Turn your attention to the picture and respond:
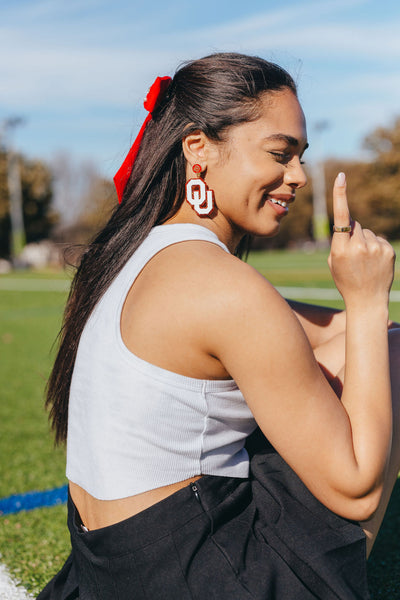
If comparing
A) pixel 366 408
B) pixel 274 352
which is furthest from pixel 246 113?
pixel 366 408

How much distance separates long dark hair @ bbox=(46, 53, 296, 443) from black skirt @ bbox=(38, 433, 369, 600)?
583mm

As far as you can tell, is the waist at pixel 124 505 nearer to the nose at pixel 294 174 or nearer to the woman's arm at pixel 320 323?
the nose at pixel 294 174

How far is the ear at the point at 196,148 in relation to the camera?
1844mm

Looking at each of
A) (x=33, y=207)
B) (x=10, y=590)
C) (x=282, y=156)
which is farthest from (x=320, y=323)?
(x=33, y=207)

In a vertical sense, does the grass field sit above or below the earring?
below

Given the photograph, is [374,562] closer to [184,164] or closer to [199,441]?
[199,441]

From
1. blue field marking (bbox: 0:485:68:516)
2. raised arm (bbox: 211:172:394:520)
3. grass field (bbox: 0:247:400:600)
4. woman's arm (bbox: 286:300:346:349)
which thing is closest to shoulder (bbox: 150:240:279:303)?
raised arm (bbox: 211:172:394:520)

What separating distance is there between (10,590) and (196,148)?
1703 mm

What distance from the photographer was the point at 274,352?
148cm

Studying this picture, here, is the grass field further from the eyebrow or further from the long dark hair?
the eyebrow

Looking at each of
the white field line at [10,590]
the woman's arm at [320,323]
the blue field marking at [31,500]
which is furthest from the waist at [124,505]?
the blue field marking at [31,500]

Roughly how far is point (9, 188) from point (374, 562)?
44290 mm

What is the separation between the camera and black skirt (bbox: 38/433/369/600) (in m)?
1.55

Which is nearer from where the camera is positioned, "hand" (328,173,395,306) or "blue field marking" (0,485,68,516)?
"hand" (328,173,395,306)
